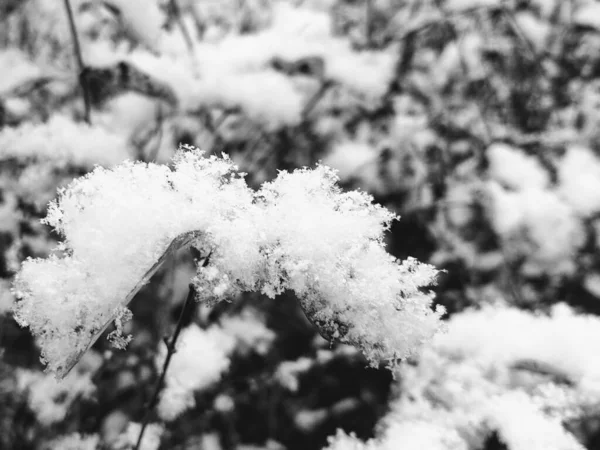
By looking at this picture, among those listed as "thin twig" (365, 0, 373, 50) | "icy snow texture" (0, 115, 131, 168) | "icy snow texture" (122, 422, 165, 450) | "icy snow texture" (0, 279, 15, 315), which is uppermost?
"thin twig" (365, 0, 373, 50)

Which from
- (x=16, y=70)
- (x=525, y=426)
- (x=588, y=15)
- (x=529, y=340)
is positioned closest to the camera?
(x=525, y=426)

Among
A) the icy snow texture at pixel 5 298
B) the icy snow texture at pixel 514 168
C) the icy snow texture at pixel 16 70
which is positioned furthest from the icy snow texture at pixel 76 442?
the icy snow texture at pixel 514 168

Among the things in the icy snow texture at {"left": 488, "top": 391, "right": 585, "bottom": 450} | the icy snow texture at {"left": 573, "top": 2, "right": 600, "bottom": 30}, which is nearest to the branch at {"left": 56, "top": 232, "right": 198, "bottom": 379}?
the icy snow texture at {"left": 488, "top": 391, "right": 585, "bottom": 450}

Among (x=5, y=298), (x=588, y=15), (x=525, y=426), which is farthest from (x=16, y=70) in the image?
(x=588, y=15)

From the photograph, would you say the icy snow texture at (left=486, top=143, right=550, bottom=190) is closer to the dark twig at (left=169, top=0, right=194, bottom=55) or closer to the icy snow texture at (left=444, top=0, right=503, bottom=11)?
the icy snow texture at (left=444, top=0, right=503, bottom=11)

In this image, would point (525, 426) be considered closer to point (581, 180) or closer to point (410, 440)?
point (410, 440)

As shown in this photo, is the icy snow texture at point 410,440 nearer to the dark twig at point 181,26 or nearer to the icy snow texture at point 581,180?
the icy snow texture at point 581,180

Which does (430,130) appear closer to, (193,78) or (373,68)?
(373,68)
